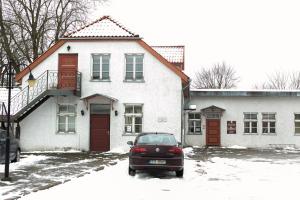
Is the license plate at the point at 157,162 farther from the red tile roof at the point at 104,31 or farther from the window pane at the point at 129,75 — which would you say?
the red tile roof at the point at 104,31

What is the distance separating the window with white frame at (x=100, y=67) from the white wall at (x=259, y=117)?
8.36 meters

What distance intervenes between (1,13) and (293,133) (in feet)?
85.5

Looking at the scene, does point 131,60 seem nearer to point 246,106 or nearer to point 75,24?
point 246,106

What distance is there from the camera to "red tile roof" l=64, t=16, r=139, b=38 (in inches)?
1017

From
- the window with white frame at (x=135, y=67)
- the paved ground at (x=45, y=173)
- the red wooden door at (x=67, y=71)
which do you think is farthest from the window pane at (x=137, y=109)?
the paved ground at (x=45, y=173)

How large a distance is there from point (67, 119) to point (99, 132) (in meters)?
2.07

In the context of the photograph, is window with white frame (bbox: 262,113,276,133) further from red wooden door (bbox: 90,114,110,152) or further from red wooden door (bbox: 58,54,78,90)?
red wooden door (bbox: 58,54,78,90)

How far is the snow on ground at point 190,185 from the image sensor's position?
1066 cm

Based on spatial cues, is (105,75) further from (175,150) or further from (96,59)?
(175,150)

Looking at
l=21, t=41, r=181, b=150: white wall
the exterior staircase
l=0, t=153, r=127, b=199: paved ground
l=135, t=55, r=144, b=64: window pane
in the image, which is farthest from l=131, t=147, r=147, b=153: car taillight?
l=135, t=55, r=144, b=64: window pane

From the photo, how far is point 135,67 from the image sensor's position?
25906 mm

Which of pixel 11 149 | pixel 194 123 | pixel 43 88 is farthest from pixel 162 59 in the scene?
pixel 11 149

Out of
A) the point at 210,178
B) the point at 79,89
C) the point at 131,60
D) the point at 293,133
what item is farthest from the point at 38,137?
the point at 293,133

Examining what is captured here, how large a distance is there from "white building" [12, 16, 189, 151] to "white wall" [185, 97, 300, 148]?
6.55 m
